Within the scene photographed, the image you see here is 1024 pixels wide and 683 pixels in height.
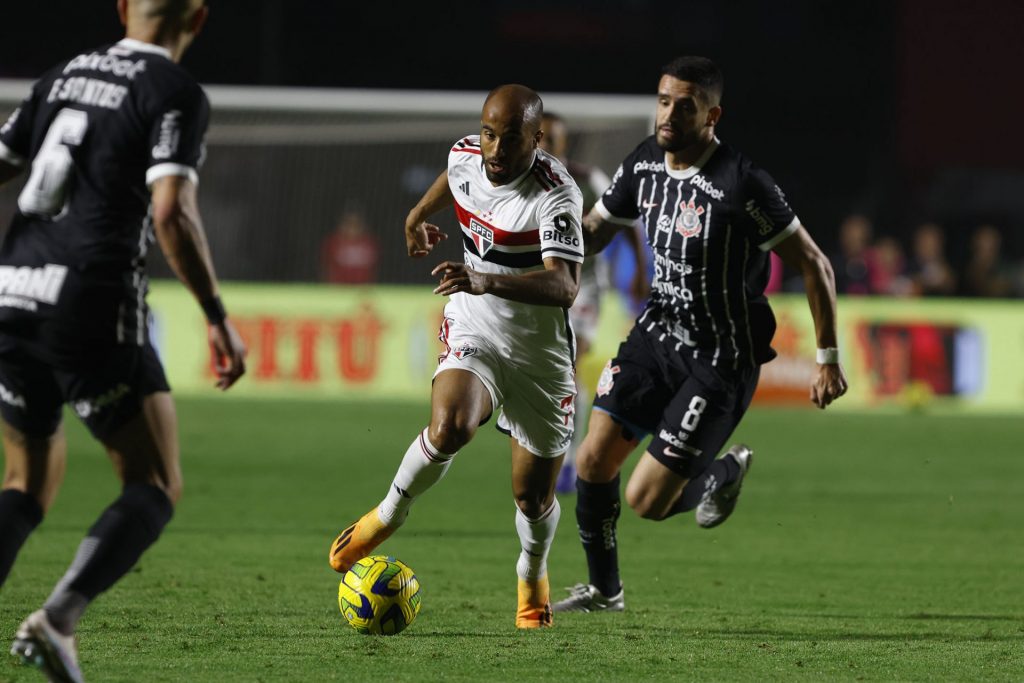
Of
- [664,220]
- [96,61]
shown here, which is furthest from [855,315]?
[96,61]

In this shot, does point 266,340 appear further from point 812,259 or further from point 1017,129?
point 1017,129

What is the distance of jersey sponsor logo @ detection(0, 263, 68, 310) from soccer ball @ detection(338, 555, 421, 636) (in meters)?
1.86

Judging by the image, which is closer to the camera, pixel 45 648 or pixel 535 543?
pixel 45 648

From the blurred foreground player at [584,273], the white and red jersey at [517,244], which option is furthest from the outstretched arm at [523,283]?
the blurred foreground player at [584,273]

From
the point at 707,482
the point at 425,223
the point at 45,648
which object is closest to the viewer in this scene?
the point at 45,648

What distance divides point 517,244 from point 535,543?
115 centimetres

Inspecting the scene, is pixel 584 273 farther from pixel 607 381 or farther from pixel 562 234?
pixel 562 234

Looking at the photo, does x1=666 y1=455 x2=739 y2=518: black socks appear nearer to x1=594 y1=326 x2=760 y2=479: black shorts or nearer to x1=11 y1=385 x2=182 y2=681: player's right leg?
x1=594 y1=326 x2=760 y2=479: black shorts

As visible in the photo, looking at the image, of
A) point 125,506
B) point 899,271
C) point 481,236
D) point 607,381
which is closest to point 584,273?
point 607,381

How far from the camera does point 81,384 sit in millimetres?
4391

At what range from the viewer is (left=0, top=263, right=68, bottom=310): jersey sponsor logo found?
4.36 m

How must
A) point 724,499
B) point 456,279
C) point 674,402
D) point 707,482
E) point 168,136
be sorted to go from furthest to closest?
point 724,499, point 707,482, point 674,402, point 456,279, point 168,136

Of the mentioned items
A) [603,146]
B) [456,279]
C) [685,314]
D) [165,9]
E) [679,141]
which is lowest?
[685,314]

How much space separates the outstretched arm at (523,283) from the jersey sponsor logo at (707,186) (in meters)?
0.87
